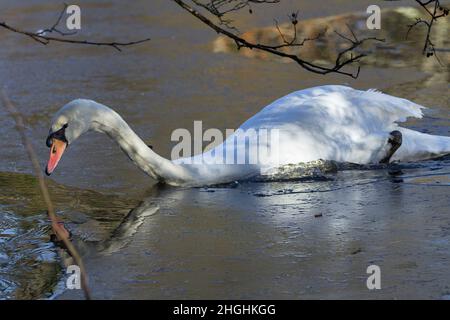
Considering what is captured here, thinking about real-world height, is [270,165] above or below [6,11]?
below

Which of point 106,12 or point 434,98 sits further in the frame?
point 106,12

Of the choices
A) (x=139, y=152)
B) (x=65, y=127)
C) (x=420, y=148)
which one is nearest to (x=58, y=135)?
(x=65, y=127)

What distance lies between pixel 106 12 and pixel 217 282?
1165cm

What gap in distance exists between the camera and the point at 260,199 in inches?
284

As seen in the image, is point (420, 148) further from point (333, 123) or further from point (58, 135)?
point (58, 135)

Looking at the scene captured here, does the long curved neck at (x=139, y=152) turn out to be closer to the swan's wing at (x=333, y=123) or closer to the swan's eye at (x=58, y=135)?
the swan's eye at (x=58, y=135)

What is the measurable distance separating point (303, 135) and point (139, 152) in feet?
4.53

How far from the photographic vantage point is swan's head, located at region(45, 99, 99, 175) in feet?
23.8

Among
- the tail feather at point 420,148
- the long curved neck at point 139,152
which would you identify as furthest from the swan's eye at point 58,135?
the tail feather at point 420,148

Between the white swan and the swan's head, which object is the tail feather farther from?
the swan's head
